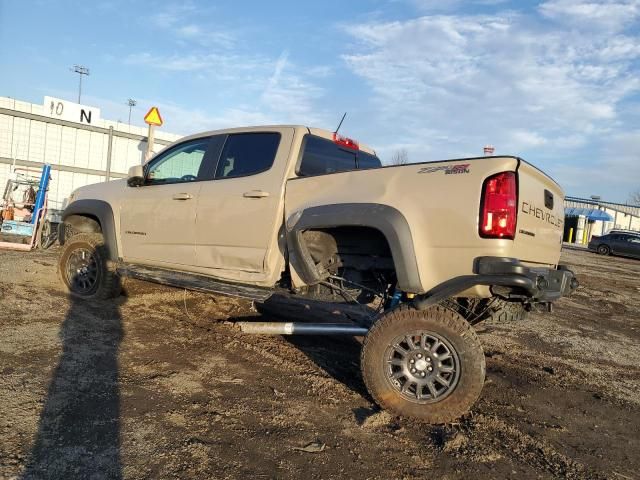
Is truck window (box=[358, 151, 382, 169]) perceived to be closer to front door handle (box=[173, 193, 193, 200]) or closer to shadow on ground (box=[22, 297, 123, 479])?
front door handle (box=[173, 193, 193, 200])

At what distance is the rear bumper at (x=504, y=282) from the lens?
3217 millimetres

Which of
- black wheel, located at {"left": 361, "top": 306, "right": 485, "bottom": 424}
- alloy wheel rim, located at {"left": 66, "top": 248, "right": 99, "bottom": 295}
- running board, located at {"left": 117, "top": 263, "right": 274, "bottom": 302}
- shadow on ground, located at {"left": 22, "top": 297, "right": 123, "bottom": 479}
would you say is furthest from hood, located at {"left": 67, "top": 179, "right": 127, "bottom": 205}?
black wheel, located at {"left": 361, "top": 306, "right": 485, "bottom": 424}

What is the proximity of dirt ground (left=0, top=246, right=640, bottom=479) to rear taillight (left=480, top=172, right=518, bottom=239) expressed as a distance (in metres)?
1.42

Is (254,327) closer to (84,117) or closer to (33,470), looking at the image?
(33,470)

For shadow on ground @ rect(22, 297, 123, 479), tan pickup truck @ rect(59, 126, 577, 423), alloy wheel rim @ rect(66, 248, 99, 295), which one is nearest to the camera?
shadow on ground @ rect(22, 297, 123, 479)

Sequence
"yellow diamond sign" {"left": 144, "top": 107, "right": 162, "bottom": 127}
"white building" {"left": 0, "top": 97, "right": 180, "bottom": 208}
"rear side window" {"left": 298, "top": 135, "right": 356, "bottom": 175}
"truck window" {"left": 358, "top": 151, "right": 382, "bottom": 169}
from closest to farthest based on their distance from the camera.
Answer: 1. "rear side window" {"left": 298, "top": 135, "right": 356, "bottom": 175}
2. "truck window" {"left": 358, "top": 151, "right": 382, "bottom": 169}
3. "yellow diamond sign" {"left": 144, "top": 107, "right": 162, "bottom": 127}
4. "white building" {"left": 0, "top": 97, "right": 180, "bottom": 208}

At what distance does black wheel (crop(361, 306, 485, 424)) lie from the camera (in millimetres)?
3434

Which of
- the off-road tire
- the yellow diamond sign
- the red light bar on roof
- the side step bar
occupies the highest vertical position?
the yellow diamond sign

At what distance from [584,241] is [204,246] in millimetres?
49755

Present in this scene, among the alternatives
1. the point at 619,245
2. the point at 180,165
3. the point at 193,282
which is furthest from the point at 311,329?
the point at 619,245

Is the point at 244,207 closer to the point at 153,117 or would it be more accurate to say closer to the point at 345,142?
the point at 345,142

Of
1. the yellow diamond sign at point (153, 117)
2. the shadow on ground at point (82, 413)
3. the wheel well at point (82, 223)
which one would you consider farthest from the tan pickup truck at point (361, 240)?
the yellow diamond sign at point (153, 117)

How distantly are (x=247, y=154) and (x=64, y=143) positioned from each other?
9.31 meters

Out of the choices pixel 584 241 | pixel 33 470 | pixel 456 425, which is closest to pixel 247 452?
pixel 33 470
